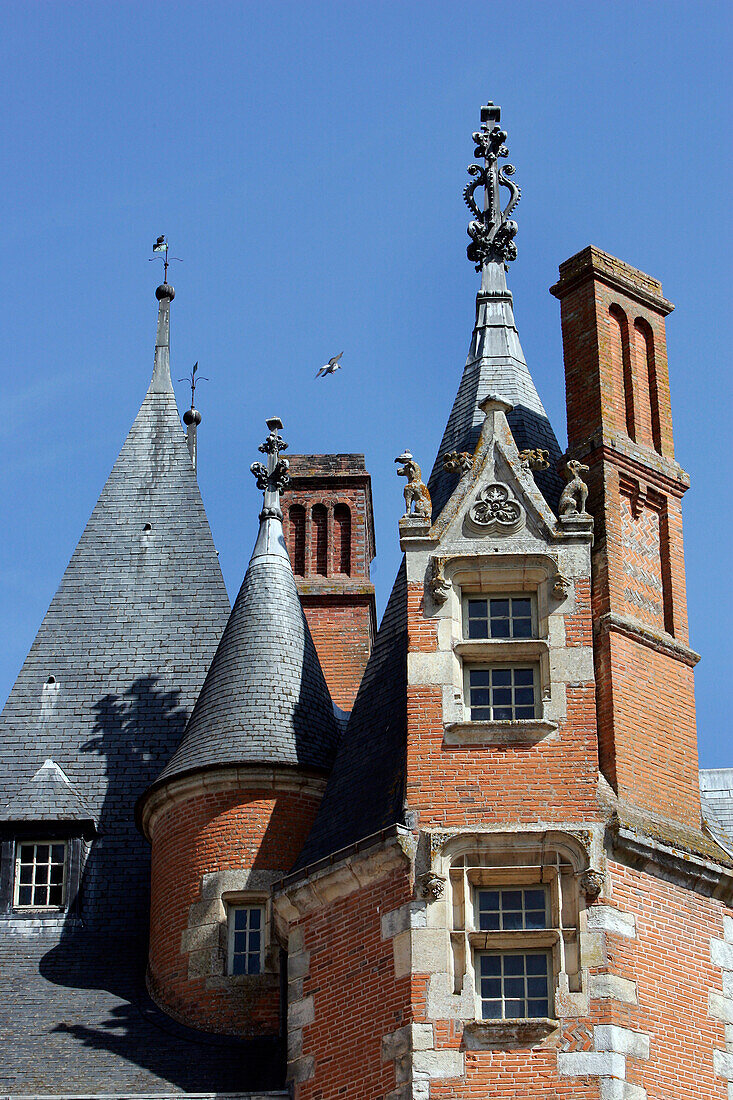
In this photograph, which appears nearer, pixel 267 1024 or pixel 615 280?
pixel 267 1024

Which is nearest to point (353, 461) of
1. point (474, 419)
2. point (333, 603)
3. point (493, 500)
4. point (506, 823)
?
point (333, 603)

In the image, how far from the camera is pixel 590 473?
24.7 m

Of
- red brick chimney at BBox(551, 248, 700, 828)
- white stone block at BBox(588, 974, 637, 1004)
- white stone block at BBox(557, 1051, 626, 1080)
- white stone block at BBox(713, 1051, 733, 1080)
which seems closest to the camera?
white stone block at BBox(557, 1051, 626, 1080)

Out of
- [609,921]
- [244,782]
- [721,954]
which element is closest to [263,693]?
[244,782]

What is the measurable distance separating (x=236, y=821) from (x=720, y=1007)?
6250 mm

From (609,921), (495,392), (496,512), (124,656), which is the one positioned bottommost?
(609,921)

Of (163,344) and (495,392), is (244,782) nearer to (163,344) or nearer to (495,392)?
(495,392)

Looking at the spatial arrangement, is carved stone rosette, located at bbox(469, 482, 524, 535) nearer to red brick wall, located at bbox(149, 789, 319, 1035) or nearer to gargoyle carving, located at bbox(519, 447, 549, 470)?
gargoyle carving, located at bbox(519, 447, 549, 470)

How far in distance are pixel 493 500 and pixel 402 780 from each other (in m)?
3.19

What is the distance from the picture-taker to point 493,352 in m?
27.0

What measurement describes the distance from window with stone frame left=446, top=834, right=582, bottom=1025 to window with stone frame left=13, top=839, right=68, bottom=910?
22.9 feet

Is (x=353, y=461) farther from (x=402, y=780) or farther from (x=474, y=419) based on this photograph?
(x=402, y=780)

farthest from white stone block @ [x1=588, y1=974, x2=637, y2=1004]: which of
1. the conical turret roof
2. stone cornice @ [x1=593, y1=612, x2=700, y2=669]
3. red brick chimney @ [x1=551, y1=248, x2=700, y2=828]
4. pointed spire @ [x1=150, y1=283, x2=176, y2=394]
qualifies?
pointed spire @ [x1=150, y1=283, x2=176, y2=394]

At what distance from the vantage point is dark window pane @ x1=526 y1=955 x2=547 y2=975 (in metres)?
21.1
